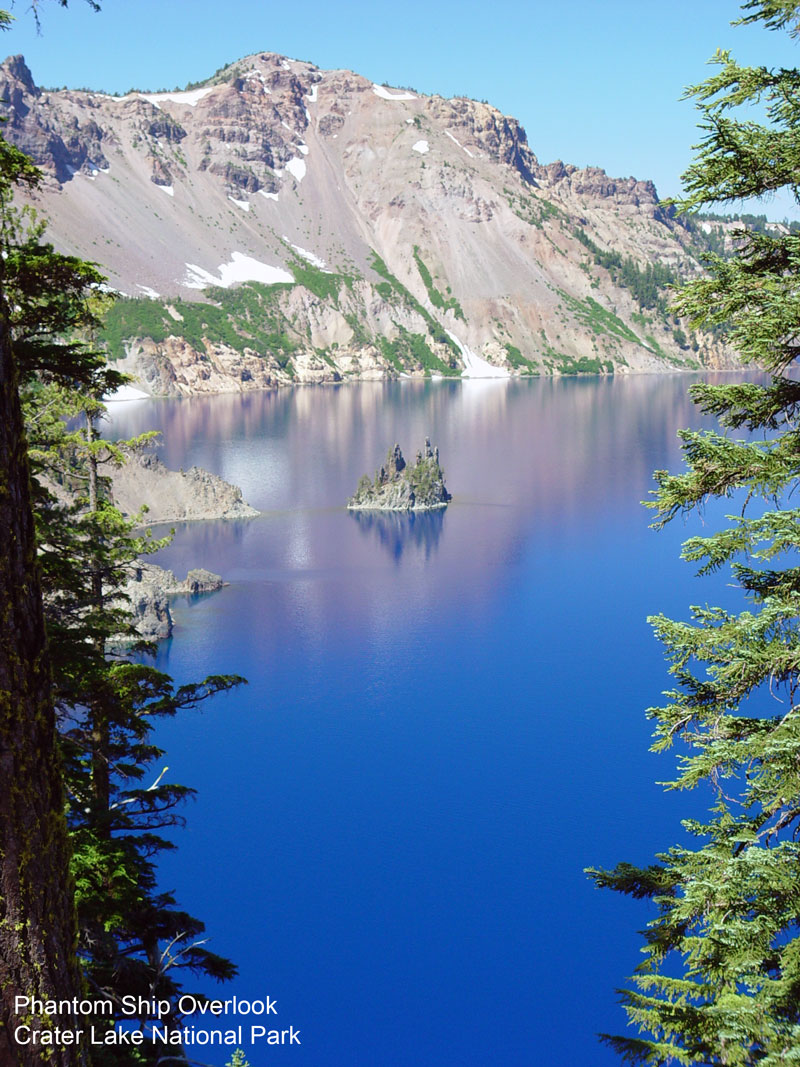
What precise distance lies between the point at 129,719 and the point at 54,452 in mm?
6022

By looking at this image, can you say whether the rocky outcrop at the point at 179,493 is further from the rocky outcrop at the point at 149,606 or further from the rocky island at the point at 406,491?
the rocky outcrop at the point at 149,606

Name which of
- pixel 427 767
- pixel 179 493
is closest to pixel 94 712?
pixel 427 767

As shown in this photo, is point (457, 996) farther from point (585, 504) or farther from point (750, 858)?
point (585, 504)

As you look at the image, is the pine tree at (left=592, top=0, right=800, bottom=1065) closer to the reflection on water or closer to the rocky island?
the reflection on water

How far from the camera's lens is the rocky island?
9188 cm

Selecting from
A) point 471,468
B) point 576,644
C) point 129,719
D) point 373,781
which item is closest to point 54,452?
point 129,719

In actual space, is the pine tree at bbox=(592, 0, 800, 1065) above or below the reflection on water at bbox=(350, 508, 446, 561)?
above

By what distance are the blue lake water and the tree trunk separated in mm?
20290

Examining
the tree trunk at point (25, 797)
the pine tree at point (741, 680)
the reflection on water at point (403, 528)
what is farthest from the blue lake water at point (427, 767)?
the tree trunk at point (25, 797)

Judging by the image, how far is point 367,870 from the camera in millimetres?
33000

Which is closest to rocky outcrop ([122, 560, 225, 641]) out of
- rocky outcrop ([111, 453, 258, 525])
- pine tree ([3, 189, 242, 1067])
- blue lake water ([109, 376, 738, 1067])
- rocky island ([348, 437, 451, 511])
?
blue lake water ([109, 376, 738, 1067])

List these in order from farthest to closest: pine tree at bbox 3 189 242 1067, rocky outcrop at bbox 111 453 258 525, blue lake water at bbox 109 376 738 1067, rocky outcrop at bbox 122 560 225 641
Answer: rocky outcrop at bbox 111 453 258 525, rocky outcrop at bbox 122 560 225 641, blue lake water at bbox 109 376 738 1067, pine tree at bbox 3 189 242 1067

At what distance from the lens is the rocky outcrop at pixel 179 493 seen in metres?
85.8

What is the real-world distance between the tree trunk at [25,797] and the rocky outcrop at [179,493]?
8202cm
